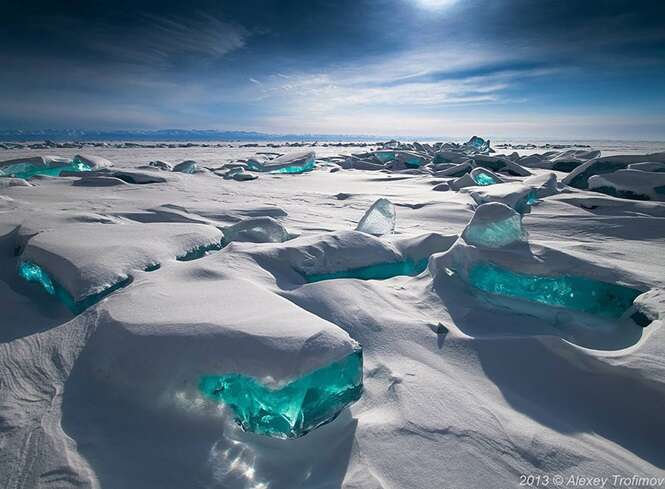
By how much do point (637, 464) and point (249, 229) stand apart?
83.1 inches

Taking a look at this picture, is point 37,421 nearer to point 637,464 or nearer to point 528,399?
point 528,399

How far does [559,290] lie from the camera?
1.70 metres

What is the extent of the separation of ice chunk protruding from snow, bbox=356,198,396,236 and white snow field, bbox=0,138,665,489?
0.48 meters

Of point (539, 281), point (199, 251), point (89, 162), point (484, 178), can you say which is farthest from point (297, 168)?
point (539, 281)

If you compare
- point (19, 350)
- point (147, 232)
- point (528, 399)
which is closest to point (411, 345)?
point (528, 399)

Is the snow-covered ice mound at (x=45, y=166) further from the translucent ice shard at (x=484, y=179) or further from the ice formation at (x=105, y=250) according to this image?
the translucent ice shard at (x=484, y=179)

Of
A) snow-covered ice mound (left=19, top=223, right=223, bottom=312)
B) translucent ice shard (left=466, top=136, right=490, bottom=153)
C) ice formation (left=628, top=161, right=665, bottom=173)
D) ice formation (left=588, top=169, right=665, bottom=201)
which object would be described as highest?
translucent ice shard (left=466, top=136, right=490, bottom=153)

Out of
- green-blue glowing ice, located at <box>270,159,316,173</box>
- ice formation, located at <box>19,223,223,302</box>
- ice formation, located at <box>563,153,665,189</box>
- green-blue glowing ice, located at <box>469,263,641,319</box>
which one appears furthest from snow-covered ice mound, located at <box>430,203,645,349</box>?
green-blue glowing ice, located at <box>270,159,316,173</box>

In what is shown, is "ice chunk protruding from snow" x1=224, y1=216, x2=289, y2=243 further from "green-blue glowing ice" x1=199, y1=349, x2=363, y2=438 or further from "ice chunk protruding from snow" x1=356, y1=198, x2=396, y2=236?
"green-blue glowing ice" x1=199, y1=349, x2=363, y2=438

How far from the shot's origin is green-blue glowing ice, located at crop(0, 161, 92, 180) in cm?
574

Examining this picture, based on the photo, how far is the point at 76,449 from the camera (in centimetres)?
86

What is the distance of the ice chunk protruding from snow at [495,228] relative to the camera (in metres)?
1.91

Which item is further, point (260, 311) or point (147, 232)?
point (147, 232)

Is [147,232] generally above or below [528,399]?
above
